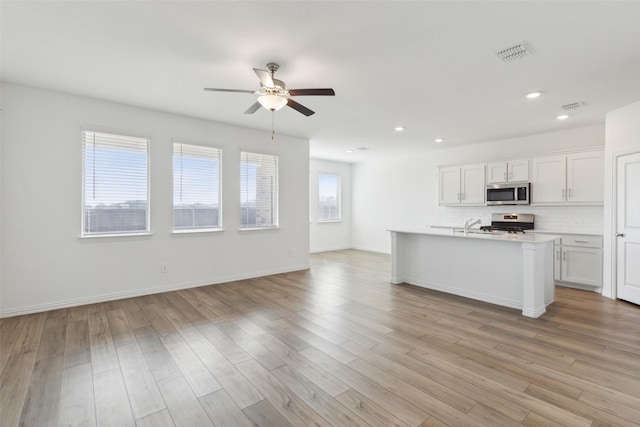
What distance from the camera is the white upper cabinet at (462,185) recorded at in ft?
20.8

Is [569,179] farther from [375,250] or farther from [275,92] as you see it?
[275,92]

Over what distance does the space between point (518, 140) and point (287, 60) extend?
5.30 m

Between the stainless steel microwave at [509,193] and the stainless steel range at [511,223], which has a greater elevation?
the stainless steel microwave at [509,193]

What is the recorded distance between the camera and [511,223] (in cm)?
605

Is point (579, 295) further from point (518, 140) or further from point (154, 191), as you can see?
point (154, 191)

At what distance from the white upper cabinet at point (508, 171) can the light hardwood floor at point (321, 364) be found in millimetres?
2532

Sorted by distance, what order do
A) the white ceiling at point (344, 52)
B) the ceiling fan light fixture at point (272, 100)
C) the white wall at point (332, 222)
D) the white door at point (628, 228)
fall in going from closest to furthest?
the white ceiling at point (344, 52) < the ceiling fan light fixture at point (272, 100) < the white door at point (628, 228) < the white wall at point (332, 222)

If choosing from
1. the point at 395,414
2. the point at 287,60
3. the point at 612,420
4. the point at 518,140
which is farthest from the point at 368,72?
the point at 518,140

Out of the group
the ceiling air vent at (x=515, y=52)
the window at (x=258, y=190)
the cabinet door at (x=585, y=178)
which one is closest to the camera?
the ceiling air vent at (x=515, y=52)

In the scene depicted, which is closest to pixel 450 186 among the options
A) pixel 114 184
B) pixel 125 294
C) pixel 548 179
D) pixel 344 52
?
pixel 548 179

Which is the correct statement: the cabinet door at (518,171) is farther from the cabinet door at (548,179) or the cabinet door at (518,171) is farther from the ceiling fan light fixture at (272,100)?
the ceiling fan light fixture at (272,100)

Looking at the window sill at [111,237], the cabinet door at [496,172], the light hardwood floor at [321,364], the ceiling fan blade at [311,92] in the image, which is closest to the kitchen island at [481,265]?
the light hardwood floor at [321,364]

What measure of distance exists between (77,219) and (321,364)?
12.5 feet

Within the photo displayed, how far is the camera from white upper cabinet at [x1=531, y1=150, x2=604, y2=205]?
495 centimetres
